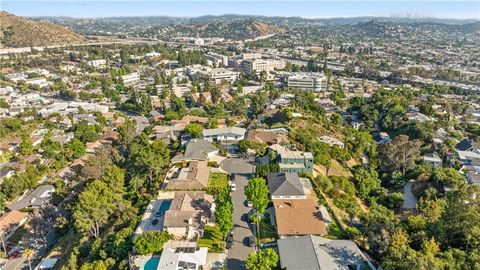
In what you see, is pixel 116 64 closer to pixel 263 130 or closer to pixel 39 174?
pixel 39 174

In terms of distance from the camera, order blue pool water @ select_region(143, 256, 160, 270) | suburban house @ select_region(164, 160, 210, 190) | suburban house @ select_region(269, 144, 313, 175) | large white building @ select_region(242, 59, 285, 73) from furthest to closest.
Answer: large white building @ select_region(242, 59, 285, 73) < suburban house @ select_region(269, 144, 313, 175) < suburban house @ select_region(164, 160, 210, 190) < blue pool water @ select_region(143, 256, 160, 270)

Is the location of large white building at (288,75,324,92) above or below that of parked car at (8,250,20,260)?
above

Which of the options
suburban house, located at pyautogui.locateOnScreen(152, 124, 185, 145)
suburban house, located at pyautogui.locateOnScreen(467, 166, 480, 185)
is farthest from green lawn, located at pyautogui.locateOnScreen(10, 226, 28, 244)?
suburban house, located at pyautogui.locateOnScreen(467, 166, 480, 185)

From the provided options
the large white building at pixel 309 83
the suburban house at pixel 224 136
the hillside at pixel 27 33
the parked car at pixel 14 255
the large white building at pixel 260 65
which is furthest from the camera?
the hillside at pixel 27 33

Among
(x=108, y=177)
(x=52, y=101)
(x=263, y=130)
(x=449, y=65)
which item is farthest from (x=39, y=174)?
(x=449, y=65)

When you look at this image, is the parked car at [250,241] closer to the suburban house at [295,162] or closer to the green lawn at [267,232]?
the green lawn at [267,232]

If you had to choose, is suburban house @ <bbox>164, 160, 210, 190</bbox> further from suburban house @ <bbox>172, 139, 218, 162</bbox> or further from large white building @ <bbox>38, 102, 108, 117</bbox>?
large white building @ <bbox>38, 102, 108, 117</bbox>

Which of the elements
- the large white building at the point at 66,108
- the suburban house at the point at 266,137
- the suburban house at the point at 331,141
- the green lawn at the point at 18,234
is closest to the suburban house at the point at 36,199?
the green lawn at the point at 18,234
